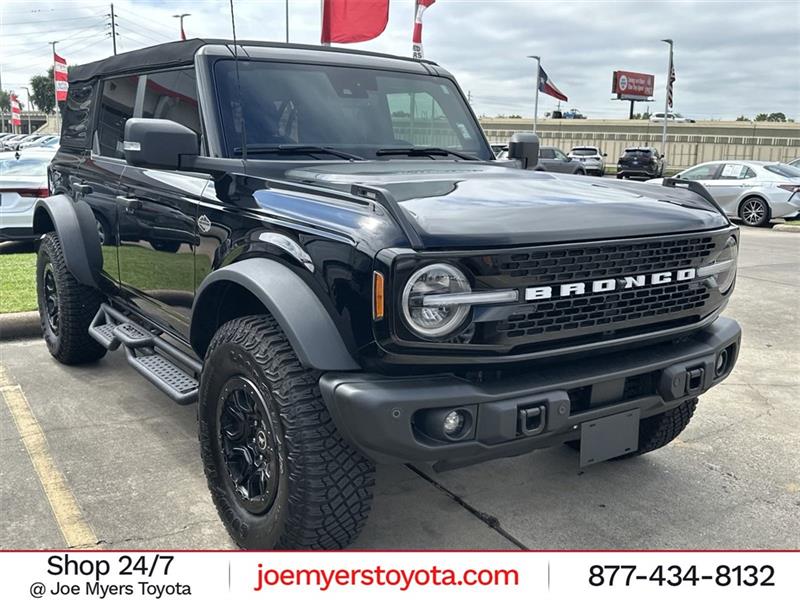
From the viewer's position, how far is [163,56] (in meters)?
3.95

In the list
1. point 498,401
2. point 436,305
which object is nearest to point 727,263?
point 498,401

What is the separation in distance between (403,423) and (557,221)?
870mm

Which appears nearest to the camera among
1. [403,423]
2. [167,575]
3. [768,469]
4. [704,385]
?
[403,423]

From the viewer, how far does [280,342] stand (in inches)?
105

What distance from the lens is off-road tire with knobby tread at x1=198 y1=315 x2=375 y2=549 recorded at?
253 cm

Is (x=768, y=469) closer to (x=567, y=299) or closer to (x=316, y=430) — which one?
(x=567, y=299)

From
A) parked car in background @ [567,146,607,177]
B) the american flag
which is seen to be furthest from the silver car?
the american flag

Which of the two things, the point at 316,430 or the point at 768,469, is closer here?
the point at 316,430

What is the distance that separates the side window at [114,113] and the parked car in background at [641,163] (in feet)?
102

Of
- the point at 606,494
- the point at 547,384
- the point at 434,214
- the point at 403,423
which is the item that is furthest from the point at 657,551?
the point at 434,214

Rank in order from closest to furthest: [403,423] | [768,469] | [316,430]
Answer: [403,423]
[316,430]
[768,469]

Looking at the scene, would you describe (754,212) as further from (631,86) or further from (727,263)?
(631,86)

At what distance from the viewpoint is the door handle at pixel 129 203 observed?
398cm

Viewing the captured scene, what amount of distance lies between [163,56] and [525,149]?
2131 millimetres
